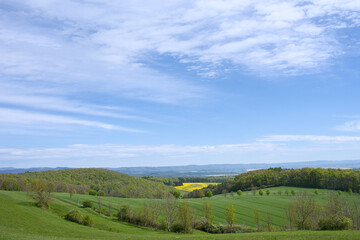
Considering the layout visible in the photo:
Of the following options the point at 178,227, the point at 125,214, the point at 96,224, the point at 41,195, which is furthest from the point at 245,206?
the point at 41,195

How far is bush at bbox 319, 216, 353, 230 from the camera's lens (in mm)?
39094

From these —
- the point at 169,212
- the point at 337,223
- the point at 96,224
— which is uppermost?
the point at 337,223

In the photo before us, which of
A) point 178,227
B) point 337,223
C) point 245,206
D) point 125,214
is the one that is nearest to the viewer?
point 337,223

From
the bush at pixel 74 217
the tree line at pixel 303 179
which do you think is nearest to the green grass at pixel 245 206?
the bush at pixel 74 217

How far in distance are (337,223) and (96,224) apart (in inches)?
1694

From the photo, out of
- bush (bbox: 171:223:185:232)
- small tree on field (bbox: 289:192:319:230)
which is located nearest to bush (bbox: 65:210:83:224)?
bush (bbox: 171:223:185:232)

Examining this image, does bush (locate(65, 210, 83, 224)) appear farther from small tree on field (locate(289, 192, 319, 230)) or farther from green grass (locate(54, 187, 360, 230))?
small tree on field (locate(289, 192, 319, 230))

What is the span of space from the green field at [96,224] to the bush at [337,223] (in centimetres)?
783

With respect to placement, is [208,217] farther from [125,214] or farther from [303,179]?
[303,179]

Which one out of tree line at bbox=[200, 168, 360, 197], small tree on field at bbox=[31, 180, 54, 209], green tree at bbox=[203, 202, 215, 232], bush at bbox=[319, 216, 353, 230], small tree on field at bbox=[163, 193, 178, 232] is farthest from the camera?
tree line at bbox=[200, 168, 360, 197]

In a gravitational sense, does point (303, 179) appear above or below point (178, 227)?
above

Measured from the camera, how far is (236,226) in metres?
64.1

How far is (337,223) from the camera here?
39.6m

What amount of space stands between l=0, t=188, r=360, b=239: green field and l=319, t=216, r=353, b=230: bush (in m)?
7.83
